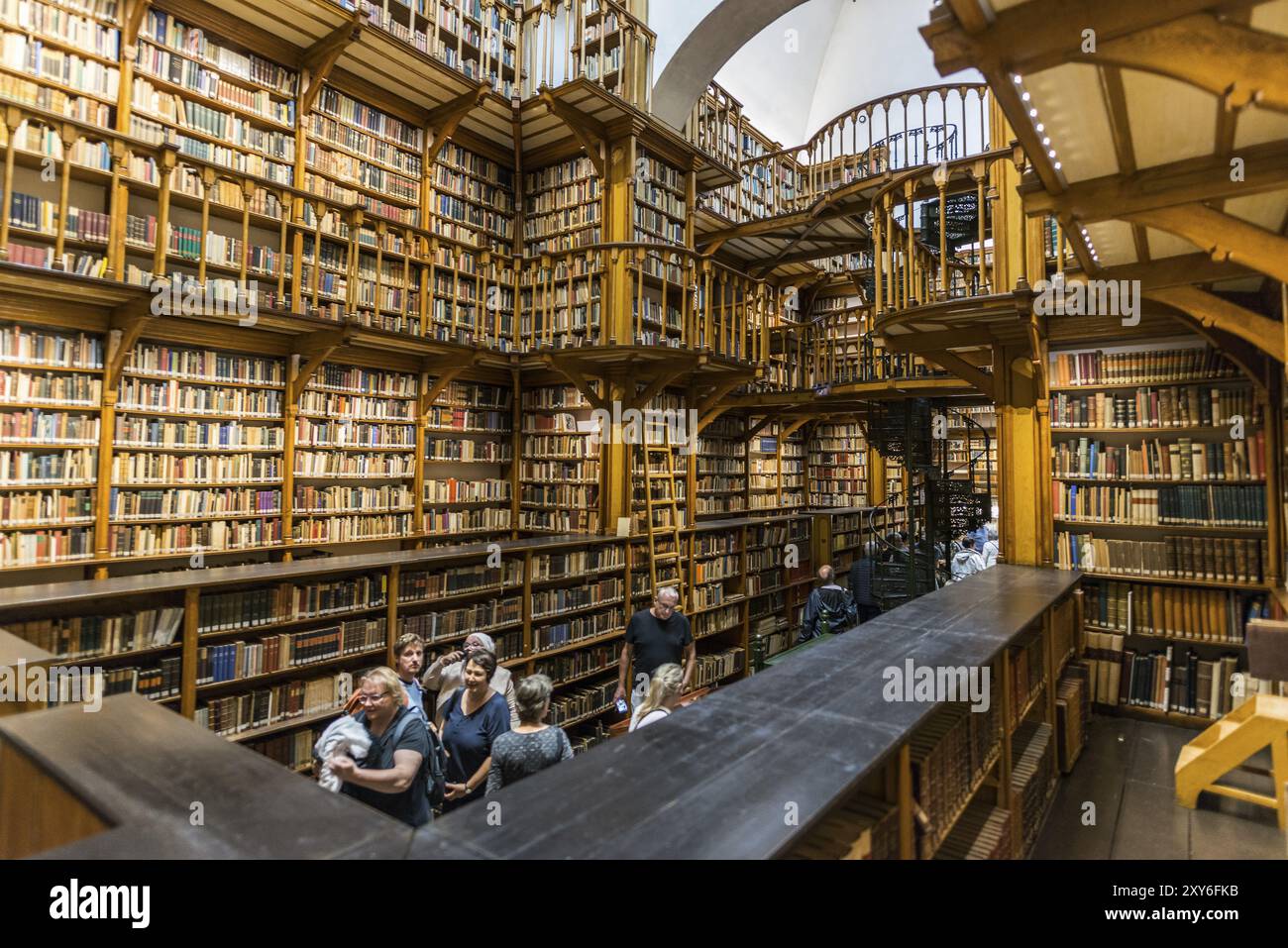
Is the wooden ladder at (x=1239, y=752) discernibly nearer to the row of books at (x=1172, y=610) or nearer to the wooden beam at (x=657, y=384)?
the row of books at (x=1172, y=610)

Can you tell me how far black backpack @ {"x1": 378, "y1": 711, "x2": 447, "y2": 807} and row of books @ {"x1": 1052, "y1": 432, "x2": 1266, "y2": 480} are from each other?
4.41 meters

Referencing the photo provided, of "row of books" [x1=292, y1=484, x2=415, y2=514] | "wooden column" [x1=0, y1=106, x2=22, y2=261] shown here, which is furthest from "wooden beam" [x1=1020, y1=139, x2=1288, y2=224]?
"row of books" [x1=292, y1=484, x2=415, y2=514]

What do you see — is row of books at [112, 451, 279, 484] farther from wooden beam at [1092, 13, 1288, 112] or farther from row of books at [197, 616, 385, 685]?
wooden beam at [1092, 13, 1288, 112]

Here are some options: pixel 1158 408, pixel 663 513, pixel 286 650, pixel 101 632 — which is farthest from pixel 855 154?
pixel 101 632

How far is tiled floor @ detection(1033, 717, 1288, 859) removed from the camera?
9.11ft

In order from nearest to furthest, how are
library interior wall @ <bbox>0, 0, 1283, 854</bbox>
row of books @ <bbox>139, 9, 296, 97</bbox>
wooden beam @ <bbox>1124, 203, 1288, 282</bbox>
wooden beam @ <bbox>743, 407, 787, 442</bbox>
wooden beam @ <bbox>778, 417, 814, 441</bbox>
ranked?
wooden beam @ <bbox>1124, 203, 1288, 282</bbox>, library interior wall @ <bbox>0, 0, 1283, 854</bbox>, row of books @ <bbox>139, 9, 296, 97</bbox>, wooden beam @ <bbox>743, 407, 787, 442</bbox>, wooden beam @ <bbox>778, 417, 814, 441</bbox>

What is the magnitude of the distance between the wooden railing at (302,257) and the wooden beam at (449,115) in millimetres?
1170

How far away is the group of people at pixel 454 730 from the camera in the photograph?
233 centimetres

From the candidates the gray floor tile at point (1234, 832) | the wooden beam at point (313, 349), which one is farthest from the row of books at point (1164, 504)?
the wooden beam at point (313, 349)

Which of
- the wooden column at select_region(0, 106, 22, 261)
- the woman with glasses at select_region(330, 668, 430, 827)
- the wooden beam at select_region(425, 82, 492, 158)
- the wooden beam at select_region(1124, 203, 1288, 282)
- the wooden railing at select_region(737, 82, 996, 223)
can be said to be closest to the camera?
the wooden beam at select_region(1124, 203, 1288, 282)

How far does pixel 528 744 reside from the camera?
2.61 m

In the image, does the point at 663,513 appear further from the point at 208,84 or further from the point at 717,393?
the point at 208,84

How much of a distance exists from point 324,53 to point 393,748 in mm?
6034
